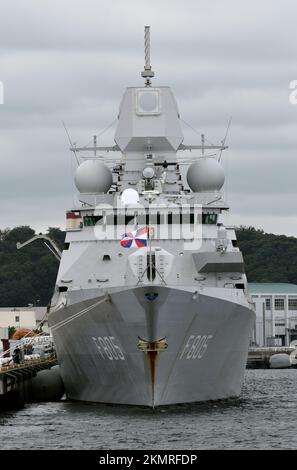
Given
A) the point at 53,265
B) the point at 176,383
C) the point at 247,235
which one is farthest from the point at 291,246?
the point at 176,383

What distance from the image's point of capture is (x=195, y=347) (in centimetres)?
4356

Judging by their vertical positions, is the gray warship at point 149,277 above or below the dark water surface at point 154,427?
above

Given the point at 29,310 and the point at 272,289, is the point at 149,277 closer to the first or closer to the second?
the point at 29,310

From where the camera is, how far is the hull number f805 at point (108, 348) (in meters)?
43.5

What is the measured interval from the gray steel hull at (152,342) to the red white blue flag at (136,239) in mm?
2971

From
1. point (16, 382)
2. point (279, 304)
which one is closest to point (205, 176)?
point (16, 382)

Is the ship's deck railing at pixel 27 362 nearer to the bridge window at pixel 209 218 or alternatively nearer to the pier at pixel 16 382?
the pier at pixel 16 382

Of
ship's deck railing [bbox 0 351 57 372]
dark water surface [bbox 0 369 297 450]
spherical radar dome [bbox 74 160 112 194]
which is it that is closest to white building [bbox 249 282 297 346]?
ship's deck railing [bbox 0 351 57 372]

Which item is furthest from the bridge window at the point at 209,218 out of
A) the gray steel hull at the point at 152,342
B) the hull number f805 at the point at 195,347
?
the hull number f805 at the point at 195,347

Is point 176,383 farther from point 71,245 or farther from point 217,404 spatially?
point 71,245

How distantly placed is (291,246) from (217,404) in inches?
4262

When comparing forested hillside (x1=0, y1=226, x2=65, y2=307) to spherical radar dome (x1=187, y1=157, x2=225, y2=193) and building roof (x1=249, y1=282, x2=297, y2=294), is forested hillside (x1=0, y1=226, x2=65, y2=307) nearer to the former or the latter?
building roof (x1=249, y1=282, x2=297, y2=294)

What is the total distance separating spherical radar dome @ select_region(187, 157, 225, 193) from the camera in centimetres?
5541

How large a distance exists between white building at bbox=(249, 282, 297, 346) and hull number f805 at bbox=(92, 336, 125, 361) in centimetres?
7647
